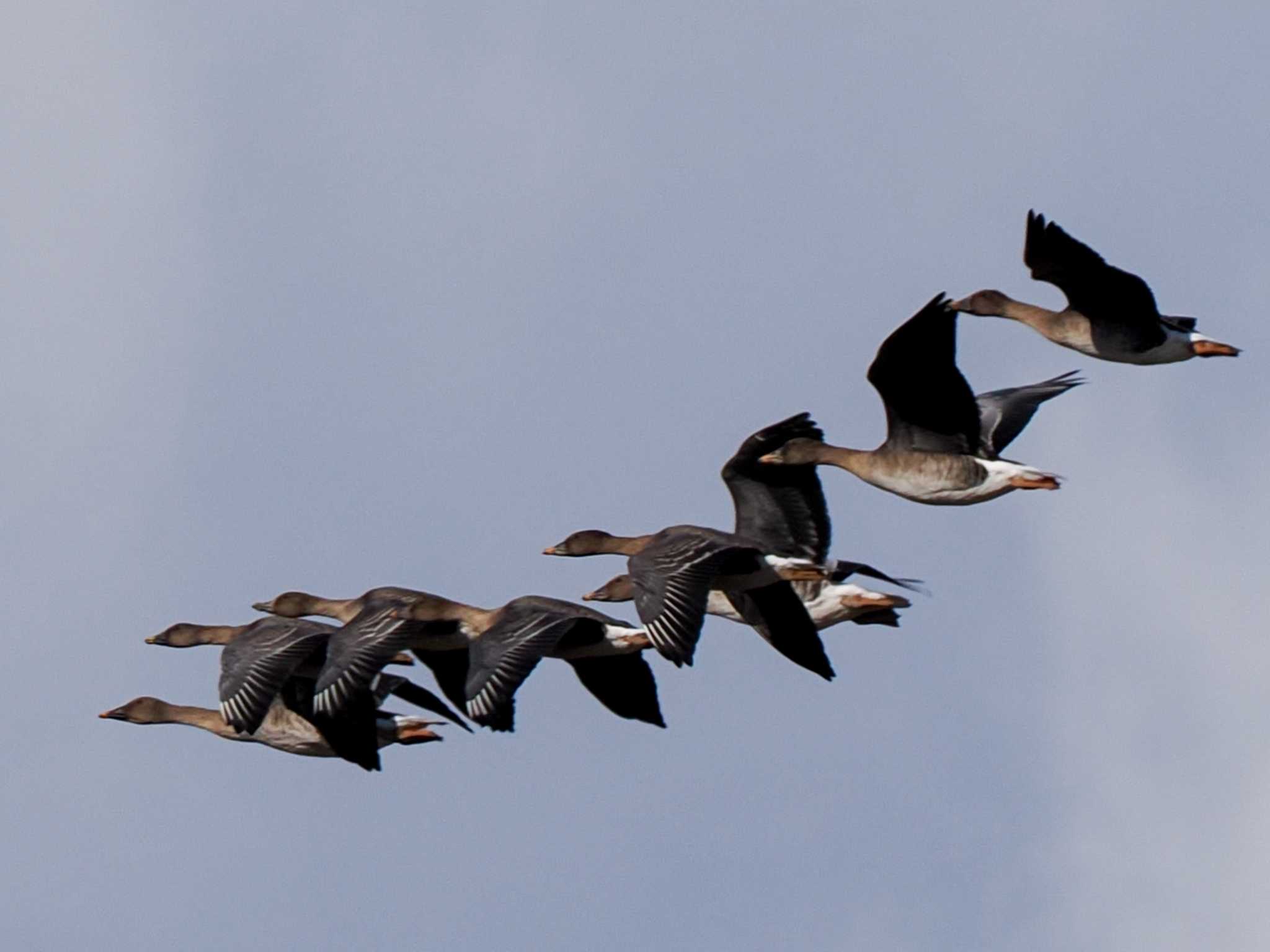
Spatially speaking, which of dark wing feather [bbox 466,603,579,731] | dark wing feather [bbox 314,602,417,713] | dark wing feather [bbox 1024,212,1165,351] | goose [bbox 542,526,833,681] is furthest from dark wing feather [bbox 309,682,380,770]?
dark wing feather [bbox 1024,212,1165,351]

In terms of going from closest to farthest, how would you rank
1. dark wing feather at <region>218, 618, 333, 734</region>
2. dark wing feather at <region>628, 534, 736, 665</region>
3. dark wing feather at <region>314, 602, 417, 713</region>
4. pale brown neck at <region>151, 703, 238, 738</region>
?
dark wing feather at <region>628, 534, 736, 665</region> → dark wing feather at <region>314, 602, 417, 713</region> → dark wing feather at <region>218, 618, 333, 734</region> → pale brown neck at <region>151, 703, 238, 738</region>

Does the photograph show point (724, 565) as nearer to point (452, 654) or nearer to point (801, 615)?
point (801, 615)

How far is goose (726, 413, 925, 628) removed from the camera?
104 ft

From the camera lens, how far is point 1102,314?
3200 centimetres

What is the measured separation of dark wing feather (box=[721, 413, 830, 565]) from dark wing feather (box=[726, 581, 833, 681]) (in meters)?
0.65

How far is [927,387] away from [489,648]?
4702 millimetres

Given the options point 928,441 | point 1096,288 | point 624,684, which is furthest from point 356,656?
point 1096,288

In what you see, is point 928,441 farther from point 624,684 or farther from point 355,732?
point 355,732

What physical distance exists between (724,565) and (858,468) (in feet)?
7.07

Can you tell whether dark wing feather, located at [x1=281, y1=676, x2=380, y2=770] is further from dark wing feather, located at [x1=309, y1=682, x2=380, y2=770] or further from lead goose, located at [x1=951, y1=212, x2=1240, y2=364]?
lead goose, located at [x1=951, y1=212, x2=1240, y2=364]

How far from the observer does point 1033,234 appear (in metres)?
31.0

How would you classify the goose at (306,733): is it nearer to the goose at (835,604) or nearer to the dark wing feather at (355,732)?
the dark wing feather at (355,732)

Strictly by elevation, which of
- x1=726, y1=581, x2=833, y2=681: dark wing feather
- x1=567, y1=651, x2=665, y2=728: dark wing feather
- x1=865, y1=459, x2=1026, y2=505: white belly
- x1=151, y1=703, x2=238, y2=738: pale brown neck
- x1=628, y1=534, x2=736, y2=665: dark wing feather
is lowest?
x1=151, y1=703, x2=238, y2=738: pale brown neck

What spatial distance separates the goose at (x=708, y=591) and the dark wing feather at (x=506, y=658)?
3.40 feet
